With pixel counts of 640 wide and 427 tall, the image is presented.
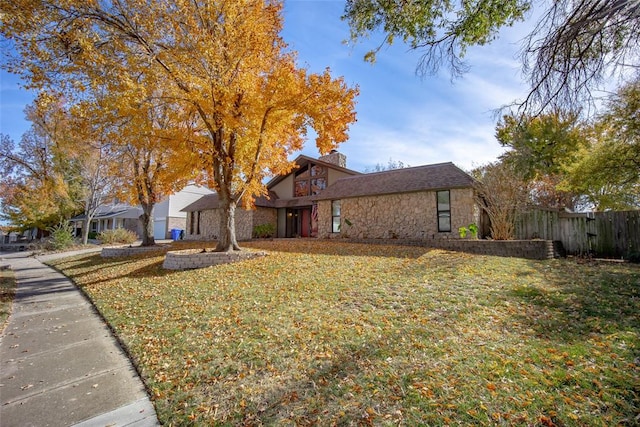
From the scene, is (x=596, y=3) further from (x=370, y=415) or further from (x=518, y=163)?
(x=518, y=163)

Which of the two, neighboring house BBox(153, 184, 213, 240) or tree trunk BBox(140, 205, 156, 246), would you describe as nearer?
tree trunk BBox(140, 205, 156, 246)

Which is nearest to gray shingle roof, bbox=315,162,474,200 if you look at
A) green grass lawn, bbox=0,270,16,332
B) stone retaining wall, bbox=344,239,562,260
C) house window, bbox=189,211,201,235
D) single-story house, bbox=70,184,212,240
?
stone retaining wall, bbox=344,239,562,260

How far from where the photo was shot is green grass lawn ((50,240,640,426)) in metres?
2.75

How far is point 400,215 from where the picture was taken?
14906 millimetres

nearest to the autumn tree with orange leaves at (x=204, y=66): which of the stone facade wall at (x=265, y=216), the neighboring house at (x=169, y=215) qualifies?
the stone facade wall at (x=265, y=216)

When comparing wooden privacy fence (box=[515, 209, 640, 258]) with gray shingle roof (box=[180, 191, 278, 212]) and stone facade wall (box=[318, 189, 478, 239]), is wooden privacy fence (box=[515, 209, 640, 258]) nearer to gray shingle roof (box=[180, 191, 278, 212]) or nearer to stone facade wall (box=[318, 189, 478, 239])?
stone facade wall (box=[318, 189, 478, 239])

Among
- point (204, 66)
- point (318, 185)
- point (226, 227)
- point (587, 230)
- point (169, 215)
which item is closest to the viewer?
point (204, 66)

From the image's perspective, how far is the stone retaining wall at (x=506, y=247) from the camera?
1047 centimetres

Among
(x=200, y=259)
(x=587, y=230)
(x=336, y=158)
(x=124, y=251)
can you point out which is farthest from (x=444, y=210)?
(x=124, y=251)

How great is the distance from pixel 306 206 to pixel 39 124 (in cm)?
2097

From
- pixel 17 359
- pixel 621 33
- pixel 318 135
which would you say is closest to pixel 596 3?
pixel 621 33

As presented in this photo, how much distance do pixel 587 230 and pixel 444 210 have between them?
5151 millimetres

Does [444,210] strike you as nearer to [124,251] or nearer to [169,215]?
[124,251]

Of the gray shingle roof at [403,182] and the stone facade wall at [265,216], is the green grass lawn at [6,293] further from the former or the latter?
the gray shingle roof at [403,182]
